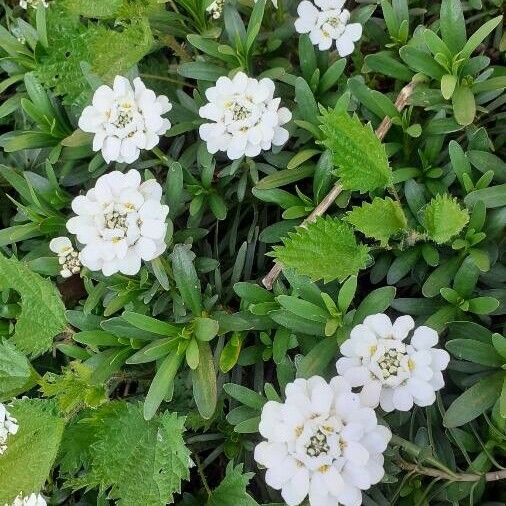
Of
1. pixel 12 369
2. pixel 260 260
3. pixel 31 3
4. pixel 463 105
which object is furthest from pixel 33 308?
pixel 463 105

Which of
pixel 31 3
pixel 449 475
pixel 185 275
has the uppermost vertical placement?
pixel 31 3

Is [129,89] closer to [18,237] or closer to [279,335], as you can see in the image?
[18,237]

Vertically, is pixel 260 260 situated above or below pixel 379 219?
below

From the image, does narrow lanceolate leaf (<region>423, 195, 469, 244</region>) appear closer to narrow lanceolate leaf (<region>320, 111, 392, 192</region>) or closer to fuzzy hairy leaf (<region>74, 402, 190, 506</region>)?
narrow lanceolate leaf (<region>320, 111, 392, 192</region>)

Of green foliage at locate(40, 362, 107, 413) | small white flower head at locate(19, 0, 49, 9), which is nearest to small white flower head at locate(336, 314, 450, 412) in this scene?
green foliage at locate(40, 362, 107, 413)

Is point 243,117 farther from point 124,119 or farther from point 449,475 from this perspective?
point 449,475

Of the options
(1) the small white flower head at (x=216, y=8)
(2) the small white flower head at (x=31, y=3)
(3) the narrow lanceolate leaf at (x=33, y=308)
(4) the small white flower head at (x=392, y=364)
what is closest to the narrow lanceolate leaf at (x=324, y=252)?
(4) the small white flower head at (x=392, y=364)

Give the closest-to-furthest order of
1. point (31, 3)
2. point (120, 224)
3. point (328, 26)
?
1. point (120, 224)
2. point (328, 26)
3. point (31, 3)
